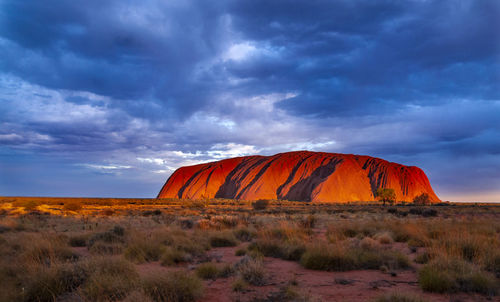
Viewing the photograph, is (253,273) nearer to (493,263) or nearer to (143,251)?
(143,251)

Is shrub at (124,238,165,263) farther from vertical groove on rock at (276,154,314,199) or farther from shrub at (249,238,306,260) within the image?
vertical groove on rock at (276,154,314,199)

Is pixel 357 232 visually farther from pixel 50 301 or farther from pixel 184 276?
pixel 50 301

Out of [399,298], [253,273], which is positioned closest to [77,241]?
[253,273]

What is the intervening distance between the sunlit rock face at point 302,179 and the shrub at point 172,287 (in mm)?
62127

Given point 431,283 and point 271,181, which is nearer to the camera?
point 431,283

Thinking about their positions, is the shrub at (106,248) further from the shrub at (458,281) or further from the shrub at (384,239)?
the shrub at (384,239)

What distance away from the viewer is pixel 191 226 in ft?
55.6

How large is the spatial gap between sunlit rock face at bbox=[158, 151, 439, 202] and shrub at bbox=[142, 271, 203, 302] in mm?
62127

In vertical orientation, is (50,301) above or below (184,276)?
below

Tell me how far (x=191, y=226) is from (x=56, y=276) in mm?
11706

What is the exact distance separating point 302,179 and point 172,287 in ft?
232

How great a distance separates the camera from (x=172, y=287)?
16.1 ft

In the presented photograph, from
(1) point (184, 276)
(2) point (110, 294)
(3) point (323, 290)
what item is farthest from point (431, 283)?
(2) point (110, 294)

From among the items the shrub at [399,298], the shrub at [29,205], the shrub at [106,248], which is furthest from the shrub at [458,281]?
the shrub at [29,205]
